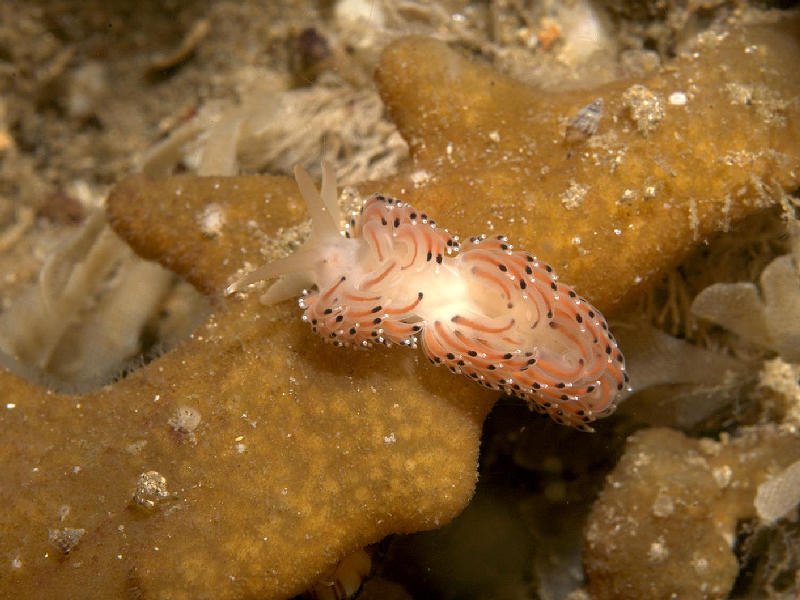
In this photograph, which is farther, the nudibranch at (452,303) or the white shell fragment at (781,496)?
the white shell fragment at (781,496)

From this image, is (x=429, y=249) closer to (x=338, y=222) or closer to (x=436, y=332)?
(x=436, y=332)

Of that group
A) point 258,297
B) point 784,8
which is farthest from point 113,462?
point 784,8

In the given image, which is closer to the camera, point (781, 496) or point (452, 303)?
point (452, 303)

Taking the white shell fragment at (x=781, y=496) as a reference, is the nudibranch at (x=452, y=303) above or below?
above

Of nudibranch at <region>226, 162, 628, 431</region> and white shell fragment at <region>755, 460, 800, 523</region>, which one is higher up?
nudibranch at <region>226, 162, 628, 431</region>

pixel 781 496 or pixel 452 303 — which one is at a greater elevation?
pixel 452 303

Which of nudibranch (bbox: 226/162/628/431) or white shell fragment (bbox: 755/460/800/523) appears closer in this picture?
nudibranch (bbox: 226/162/628/431)
